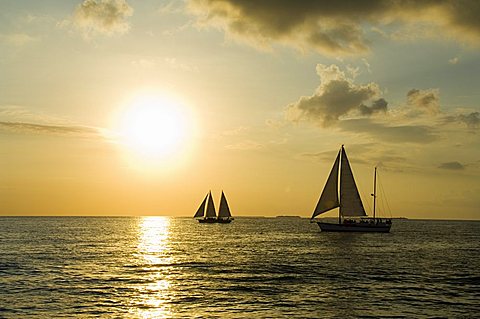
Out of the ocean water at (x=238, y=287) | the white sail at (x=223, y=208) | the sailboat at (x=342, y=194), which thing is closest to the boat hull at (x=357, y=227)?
the sailboat at (x=342, y=194)

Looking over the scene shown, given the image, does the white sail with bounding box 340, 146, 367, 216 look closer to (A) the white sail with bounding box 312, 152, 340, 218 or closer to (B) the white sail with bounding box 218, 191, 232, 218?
(A) the white sail with bounding box 312, 152, 340, 218

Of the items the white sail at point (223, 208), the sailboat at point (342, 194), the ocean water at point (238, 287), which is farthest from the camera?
the white sail at point (223, 208)

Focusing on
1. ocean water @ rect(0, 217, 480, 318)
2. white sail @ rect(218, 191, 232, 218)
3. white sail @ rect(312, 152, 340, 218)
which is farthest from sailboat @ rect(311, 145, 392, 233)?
white sail @ rect(218, 191, 232, 218)

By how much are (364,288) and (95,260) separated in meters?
36.4

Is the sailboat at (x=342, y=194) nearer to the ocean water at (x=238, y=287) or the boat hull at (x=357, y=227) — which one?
the boat hull at (x=357, y=227)

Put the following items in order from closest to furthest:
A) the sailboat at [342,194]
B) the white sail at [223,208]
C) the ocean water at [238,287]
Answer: the ocean water at [238,287] < the sailboat at [342,194] < the white sail at [223,208]

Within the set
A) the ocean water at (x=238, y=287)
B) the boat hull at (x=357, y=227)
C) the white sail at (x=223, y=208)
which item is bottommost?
the ocean water at (x=238, y=287)

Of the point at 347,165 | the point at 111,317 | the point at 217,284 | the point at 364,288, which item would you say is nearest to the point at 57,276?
the point at 217,284

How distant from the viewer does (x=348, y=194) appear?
10962 cm

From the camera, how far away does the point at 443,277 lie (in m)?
49.7

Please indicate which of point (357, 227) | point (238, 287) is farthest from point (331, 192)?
point (238, 287)

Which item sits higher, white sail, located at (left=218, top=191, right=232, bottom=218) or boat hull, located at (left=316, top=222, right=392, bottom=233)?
white sail, located at (left=218, top=191, right=232, bottom=218)

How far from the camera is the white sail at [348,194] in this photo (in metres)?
109

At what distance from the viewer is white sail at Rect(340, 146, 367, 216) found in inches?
4301
